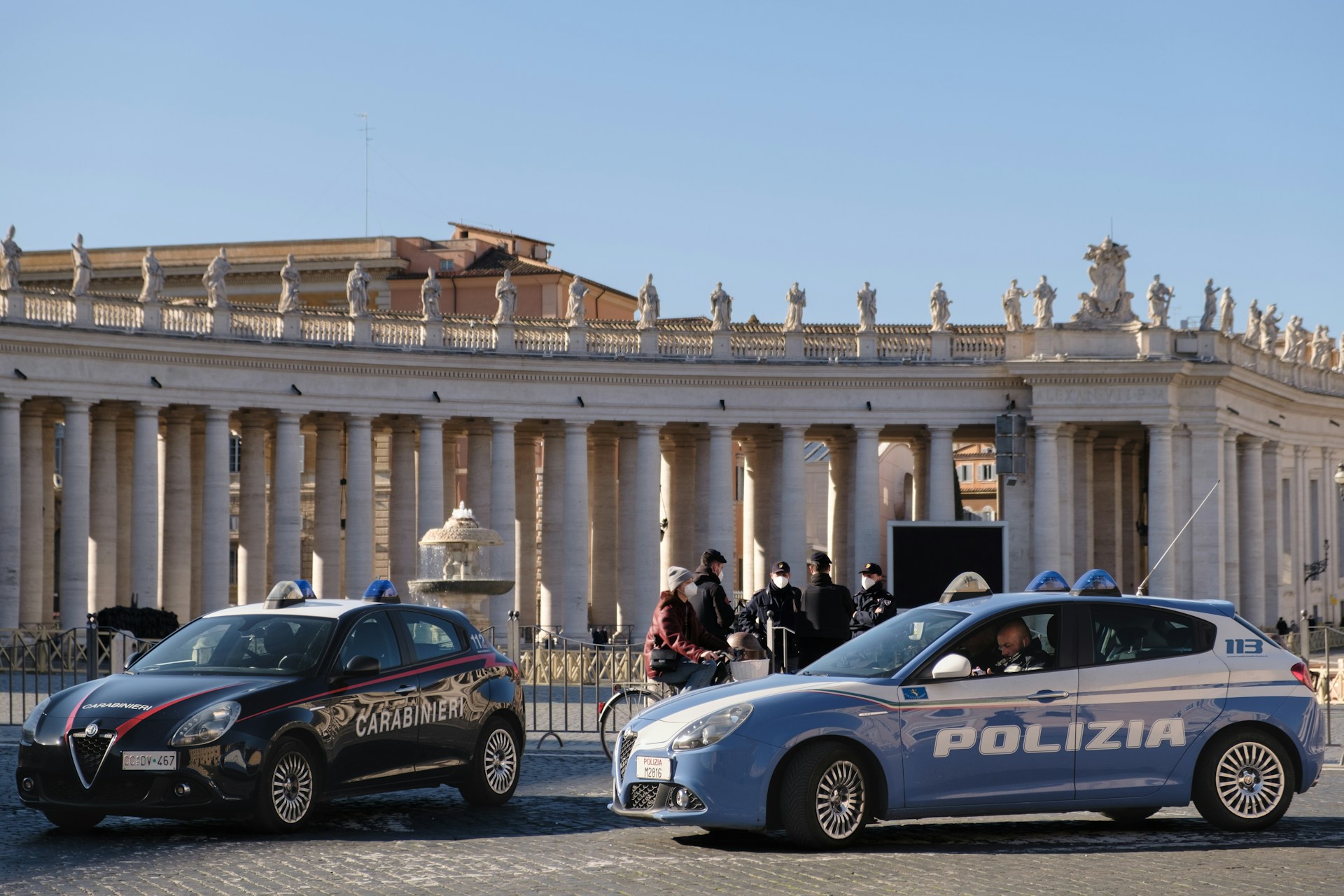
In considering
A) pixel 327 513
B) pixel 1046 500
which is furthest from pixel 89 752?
pixel 1046 500

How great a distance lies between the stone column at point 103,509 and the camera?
5706 cm

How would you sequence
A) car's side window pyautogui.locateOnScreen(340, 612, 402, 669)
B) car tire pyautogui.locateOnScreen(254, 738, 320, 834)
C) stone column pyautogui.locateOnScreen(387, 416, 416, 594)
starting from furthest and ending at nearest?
stone column pyautogui.locateOnScreen(387, 416, 416, 594) < car's side window pyautogui.locateOnScreen(340, 612, 402, 669) < car tire pyautogui.locateOnScreen(254, 738, 320, 834)

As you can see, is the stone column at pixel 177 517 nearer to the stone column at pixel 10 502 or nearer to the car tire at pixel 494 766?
the stone column at pixel 10 502

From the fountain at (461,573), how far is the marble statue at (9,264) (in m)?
15.2

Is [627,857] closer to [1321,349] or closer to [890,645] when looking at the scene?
[890,645]

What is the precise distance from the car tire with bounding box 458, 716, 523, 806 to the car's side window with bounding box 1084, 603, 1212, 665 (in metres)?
6.54

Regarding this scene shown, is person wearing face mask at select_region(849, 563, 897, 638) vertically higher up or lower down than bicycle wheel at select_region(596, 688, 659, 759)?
higher up

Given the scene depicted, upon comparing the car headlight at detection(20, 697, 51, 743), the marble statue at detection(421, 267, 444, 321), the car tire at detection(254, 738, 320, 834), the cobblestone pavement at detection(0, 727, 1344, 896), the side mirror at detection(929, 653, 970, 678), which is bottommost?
the cobblestone pavement at detection(0, 727, 1344, 896)

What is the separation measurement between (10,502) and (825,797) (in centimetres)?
4009

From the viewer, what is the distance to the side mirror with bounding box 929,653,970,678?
55.4ft

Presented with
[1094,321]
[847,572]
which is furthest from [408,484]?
[1094,321]

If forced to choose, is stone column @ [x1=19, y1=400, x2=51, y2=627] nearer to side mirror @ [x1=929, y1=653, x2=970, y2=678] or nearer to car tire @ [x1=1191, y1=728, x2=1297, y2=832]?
side mirror @ [x1=929, y1=653, x2=970, y2=678]

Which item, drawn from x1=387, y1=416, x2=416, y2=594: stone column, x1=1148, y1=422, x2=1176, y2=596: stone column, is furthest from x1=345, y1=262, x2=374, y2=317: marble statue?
x1=1148, y1=422, x2=1176, y2=596: stone column

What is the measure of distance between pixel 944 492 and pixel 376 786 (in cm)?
4499
